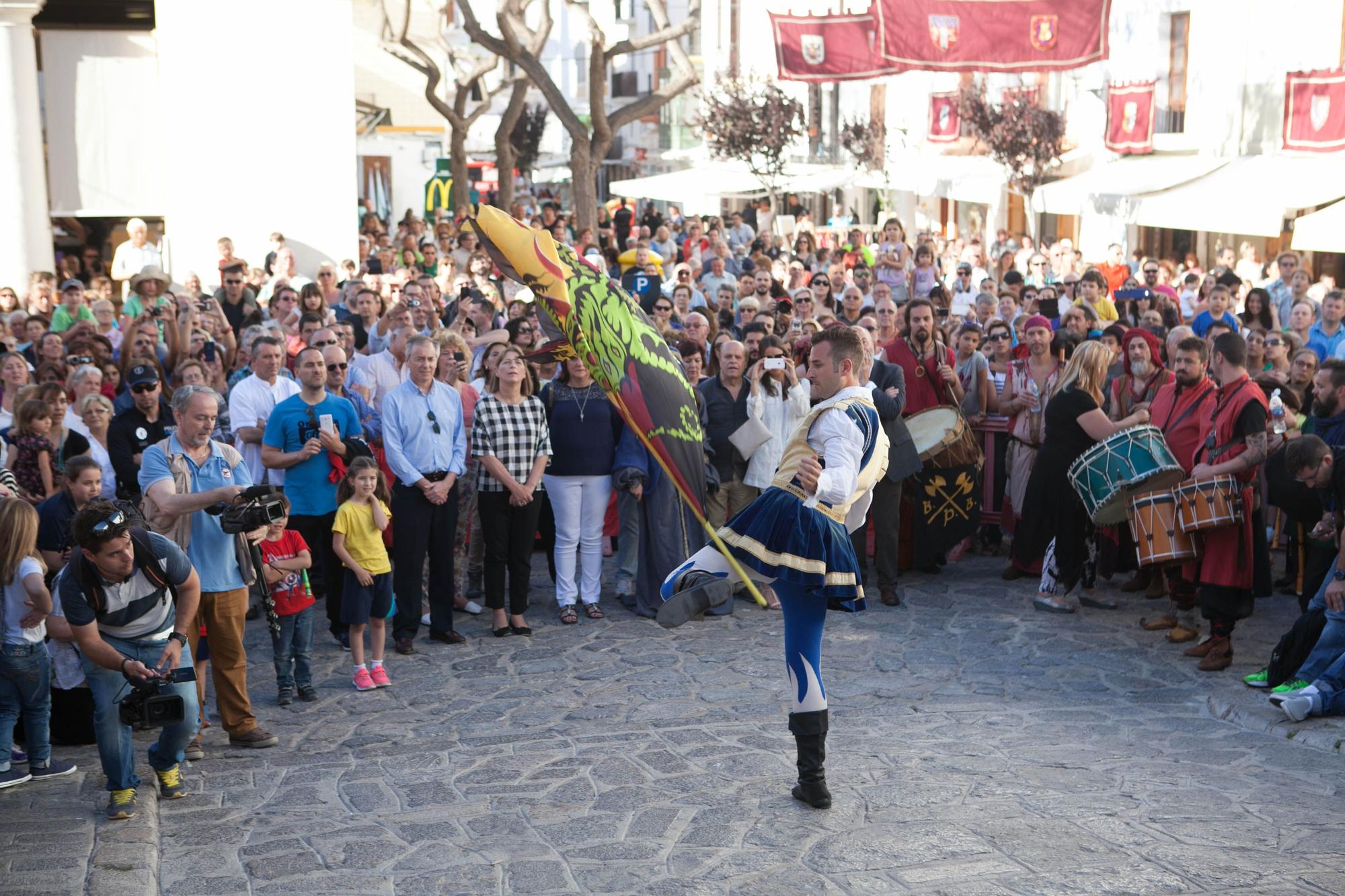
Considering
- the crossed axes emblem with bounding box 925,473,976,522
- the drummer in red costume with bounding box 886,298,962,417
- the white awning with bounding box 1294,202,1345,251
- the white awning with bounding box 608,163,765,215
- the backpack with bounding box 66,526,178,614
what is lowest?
the crossed axes emblem with bounding box 925,473,976,522

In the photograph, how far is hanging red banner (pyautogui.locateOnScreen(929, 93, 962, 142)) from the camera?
32031mm

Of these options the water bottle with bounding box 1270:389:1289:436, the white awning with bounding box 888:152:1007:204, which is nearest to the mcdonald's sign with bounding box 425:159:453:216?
the white awning with bounding box 888:152:1007:204

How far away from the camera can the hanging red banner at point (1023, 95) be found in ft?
85.4

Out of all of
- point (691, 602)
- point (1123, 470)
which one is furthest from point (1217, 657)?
point (691, 602)

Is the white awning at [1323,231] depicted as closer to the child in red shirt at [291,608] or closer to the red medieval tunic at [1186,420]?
the red medieval tunic at [1186,420]

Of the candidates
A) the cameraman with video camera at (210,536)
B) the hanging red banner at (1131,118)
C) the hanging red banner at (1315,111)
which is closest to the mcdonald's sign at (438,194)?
the hanging red banner at (1131,118)

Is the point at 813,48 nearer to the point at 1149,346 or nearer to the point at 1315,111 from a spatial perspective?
the point at 1315,111

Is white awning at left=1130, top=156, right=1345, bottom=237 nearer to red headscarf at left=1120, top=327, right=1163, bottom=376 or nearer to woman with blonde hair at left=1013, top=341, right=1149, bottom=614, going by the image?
red headscarf at left=1120, top=327, right=1163, bottom=376

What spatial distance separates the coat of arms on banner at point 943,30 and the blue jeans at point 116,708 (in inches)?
581

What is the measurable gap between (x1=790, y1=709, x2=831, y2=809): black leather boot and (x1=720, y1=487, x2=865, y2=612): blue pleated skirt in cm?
50

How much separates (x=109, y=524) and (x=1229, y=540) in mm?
5607

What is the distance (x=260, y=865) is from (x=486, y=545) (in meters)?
3.51

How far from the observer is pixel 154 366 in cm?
859

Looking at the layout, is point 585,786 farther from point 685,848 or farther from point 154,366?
point 154,366
